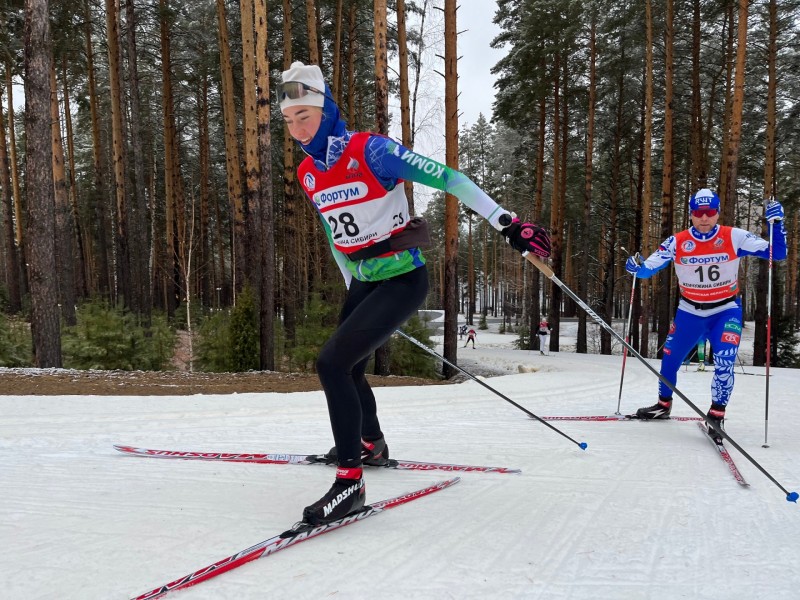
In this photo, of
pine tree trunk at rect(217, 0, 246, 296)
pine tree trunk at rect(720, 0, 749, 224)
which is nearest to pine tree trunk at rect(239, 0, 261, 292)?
pine tree trunk at rect(217, 0, 246, 296)

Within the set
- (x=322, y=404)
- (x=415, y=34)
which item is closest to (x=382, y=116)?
(x=322, y=404)

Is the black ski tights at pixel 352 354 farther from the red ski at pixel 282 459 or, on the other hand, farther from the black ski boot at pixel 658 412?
the black ski boot at pixel 658 412

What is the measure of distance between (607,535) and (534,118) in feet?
66.7

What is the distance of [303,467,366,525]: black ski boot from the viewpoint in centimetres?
224

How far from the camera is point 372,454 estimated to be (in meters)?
3.26

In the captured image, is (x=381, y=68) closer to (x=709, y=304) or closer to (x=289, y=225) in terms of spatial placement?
(x=289, y=225)

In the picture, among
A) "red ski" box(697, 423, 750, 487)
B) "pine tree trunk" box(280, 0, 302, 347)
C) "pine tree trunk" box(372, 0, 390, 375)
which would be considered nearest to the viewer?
"red ski" box(697, 423, 750, 487)

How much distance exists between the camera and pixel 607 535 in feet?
7.63

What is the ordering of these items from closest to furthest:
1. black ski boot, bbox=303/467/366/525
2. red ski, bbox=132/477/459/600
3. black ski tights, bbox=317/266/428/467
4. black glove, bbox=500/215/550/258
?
red ski, bbox=132/477/459/600, black ski boot, bbox=303/467/366/525, black ski tights, bbox=317/266/428/467, black glove, bbox=500/215/550/258

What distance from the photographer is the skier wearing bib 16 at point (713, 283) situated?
474 centimetres

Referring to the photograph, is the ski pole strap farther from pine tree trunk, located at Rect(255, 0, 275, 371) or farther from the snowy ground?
pine tree trunk, located at Rect(255, 0, 275, 371)

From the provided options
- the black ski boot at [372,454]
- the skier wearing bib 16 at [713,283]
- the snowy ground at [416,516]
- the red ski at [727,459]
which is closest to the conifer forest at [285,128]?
the skier wearing bib 16 at [713,283]

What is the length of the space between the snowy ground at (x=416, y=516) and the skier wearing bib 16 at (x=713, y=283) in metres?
0.62

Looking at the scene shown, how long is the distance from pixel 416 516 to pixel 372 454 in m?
0.81
